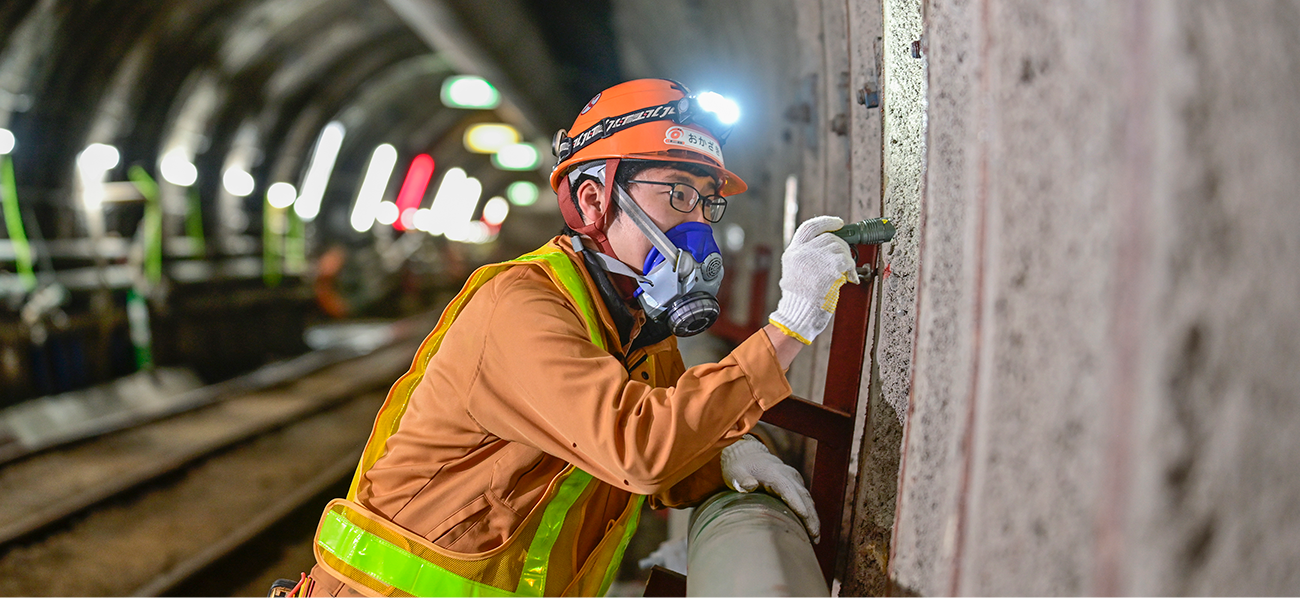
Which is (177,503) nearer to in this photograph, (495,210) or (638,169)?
(638,169)

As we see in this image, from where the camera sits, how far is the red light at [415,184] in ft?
68.1

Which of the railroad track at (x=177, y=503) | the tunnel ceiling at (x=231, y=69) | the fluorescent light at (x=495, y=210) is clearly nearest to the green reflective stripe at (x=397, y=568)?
the railroad track at (x=177, y=503)

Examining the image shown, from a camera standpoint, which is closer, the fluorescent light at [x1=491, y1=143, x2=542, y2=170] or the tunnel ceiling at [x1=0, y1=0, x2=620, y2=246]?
the tunnel ceiling at [x1=0, y1=0, x2=620, y2=246]

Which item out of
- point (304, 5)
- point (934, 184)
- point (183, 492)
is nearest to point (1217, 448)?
point (934, 184)

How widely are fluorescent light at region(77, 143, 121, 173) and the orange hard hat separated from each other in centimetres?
976

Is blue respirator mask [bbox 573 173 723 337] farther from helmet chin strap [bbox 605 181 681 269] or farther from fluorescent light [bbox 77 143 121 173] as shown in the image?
fluorescent light [bbox 77 143 121 173]

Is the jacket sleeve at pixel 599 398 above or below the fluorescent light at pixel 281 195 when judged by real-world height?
below

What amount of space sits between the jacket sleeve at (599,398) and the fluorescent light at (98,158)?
10.0 m

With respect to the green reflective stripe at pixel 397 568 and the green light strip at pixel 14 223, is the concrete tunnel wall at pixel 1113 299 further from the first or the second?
the green light strip at pixel 14 223

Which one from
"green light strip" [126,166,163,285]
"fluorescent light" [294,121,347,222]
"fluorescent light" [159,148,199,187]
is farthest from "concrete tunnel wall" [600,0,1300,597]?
"fluorescent light" [294,121,347,222]

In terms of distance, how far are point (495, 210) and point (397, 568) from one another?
1303 inches

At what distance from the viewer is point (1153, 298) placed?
916 millimetres

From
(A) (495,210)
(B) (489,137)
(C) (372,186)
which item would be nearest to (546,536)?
(C) (372,186)

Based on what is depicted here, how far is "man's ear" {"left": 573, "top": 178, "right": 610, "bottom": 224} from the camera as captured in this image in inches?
81.6
